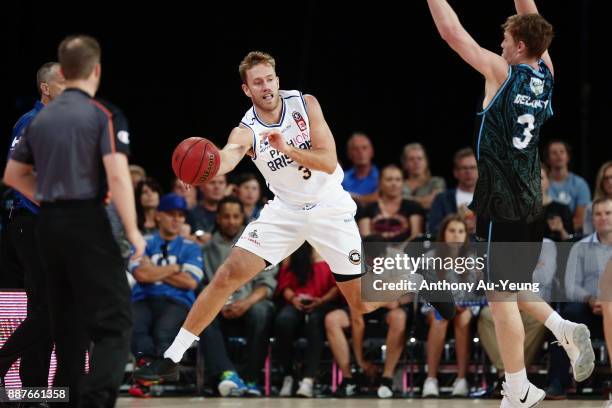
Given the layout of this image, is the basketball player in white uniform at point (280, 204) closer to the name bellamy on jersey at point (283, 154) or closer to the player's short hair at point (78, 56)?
the name bellamy on jersey at point (283, 154)

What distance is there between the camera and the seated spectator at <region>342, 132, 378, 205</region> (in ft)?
34.2

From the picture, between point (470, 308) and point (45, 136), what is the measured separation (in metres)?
5.00

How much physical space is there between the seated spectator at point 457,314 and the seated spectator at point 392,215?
60 cm

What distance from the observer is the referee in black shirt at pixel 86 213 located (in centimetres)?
479

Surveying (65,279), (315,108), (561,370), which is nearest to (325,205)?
(315,108)

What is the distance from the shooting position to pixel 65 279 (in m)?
4.93

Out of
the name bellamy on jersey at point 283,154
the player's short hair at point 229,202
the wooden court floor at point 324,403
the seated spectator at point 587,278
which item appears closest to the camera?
the name bellamy on jersey at point 283,154

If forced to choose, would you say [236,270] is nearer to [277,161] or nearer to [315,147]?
[277,161]

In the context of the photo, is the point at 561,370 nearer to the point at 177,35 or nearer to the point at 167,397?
the point at 167,397

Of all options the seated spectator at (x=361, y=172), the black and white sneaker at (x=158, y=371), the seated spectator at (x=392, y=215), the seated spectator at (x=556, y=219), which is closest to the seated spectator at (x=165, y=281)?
the seated spectator at (x=392, y=215)

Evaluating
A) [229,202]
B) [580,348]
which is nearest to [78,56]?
[580,348]

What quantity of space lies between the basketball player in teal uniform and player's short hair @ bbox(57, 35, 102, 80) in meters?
2.21

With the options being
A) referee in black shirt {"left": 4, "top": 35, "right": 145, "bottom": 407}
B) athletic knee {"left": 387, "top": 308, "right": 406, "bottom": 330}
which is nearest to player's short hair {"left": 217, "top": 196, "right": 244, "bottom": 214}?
athletic knee {"left": 387, "top": 308, "right": 406, "bottom": 330}

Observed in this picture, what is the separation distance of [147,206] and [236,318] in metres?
1.46
